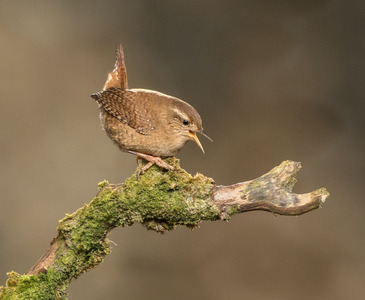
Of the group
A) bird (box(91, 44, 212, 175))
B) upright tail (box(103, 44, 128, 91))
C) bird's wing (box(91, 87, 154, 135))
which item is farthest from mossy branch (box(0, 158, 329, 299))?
upright tail (box(103, 44, 128, 91))

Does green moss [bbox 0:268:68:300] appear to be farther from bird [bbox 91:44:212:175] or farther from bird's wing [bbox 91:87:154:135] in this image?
bird's wing [bbox 91:87:154:135]

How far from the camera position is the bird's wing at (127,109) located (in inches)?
89.1

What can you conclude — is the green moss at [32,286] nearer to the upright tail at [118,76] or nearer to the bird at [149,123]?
the bird at [149,123]

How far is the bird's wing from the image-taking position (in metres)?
2.26

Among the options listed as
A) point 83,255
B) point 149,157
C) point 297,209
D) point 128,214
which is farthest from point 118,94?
point 297,209

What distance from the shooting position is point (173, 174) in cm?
212

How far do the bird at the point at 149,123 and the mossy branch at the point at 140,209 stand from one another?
0.36 ft

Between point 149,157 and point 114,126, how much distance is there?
277mm

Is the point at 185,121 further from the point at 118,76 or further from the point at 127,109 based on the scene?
the point at 118,76

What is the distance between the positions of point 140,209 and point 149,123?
1.38ft

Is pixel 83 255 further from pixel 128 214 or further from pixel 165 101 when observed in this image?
pixel 165 101

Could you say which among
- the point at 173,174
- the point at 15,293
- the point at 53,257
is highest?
the point at 173,174

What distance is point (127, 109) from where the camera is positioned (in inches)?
90.4

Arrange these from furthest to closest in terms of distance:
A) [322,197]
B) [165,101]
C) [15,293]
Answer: [165,101], [15,293], [322,197]
